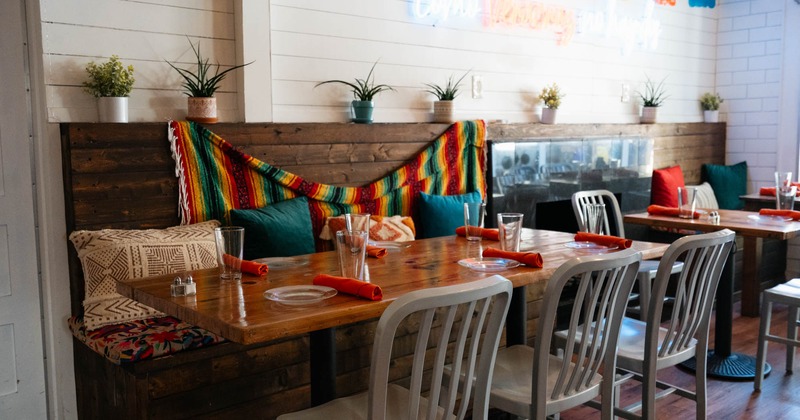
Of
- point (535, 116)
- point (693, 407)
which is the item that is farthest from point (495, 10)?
point (693, 407)

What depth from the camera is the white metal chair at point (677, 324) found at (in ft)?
8.05

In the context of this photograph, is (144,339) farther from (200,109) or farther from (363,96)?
(363,96)

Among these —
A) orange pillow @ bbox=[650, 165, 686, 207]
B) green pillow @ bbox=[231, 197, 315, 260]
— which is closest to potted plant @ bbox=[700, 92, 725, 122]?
orange pillow @ bbox=[650, 165, 686, 207]

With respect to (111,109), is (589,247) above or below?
below

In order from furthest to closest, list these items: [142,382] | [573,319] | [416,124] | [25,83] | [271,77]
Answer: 1. [416,124]
2. [271,77]
3. [25,83]
4. [142,382]
5. [573,319]

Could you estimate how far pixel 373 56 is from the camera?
436cm

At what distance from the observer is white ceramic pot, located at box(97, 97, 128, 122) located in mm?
3195

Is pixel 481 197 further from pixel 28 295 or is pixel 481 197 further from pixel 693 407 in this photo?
pixel 28 295

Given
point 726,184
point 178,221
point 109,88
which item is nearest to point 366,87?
point 178,221

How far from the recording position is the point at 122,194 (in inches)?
127

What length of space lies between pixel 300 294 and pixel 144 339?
2.75ft

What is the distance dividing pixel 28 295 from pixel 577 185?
12.1 feet

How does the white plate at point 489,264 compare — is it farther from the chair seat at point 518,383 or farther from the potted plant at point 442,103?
the potted plant at point 442,103

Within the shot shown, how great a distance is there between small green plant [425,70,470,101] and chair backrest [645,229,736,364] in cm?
221
